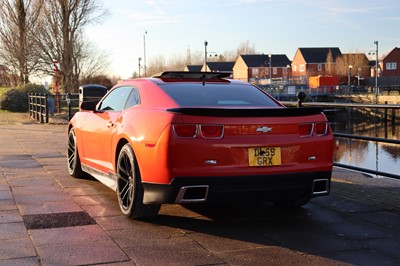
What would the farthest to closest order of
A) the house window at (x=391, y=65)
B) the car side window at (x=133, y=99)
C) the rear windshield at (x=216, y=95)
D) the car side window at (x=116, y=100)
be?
the house window at (x=391, y=65) → the car side window at (x=116, y=100) → the car side window at (x=133, y=99) → the rear windshield at (x=216, y=95)

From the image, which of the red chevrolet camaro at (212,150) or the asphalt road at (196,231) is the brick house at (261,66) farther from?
the red chevrolet camaro at (212,150)

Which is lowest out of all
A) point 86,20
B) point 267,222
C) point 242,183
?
point 267,222

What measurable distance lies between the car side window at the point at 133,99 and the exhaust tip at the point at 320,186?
6.84ft

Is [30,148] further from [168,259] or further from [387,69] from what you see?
[387,69]

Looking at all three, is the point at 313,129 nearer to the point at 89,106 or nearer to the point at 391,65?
the point at 89,106

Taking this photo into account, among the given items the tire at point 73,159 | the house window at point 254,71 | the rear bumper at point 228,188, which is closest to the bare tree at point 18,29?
the tire at point 73,159

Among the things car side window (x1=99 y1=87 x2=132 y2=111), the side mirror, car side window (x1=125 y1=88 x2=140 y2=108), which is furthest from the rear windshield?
the side mirror

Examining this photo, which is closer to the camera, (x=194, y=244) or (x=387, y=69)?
(x=194, y=244)

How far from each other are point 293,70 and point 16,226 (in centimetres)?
11013

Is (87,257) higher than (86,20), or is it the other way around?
(86,20)

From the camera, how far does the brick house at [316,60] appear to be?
103 metres

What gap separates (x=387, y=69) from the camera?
105 meters

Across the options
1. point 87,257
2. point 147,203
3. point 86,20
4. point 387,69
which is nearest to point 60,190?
point 147,203

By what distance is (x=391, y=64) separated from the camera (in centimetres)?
10412
